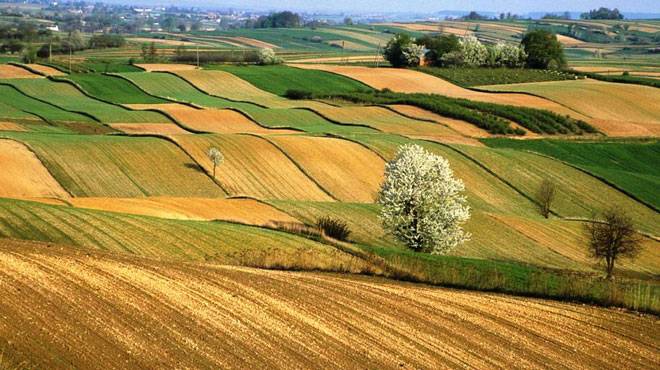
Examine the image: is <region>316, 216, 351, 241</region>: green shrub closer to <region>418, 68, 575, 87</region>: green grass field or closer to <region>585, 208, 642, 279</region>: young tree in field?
<region>585, 208, 642, 279</region>: young tree in field

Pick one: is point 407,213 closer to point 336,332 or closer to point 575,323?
point 575,323

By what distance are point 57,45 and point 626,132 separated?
364ft

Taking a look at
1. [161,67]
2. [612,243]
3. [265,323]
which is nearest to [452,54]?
[161,67]

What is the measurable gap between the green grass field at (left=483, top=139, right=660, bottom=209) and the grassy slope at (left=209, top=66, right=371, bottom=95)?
36018 mm

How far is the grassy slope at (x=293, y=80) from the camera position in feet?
375

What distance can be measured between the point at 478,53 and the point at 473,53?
0.93 meters

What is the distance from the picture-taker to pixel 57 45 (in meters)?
172

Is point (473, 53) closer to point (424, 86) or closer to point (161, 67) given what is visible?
point (424, 86)

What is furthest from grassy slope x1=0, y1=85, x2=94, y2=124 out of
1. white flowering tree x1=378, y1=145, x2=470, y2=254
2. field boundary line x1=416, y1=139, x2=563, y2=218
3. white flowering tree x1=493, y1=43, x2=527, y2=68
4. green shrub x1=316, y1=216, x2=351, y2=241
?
white flowering tree x1=493, y1=43, x2=527, y2=68

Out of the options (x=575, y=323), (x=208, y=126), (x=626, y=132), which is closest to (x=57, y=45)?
(x=208, y=126)

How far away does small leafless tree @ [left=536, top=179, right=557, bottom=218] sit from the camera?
56750 mm

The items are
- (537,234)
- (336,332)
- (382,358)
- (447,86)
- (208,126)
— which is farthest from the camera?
(447,86)

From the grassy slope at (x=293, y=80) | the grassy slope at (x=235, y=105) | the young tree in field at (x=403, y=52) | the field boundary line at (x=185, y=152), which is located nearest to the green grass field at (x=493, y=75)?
the young tree in field at (x=403, y=52)

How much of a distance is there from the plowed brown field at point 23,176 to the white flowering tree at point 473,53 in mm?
91841
